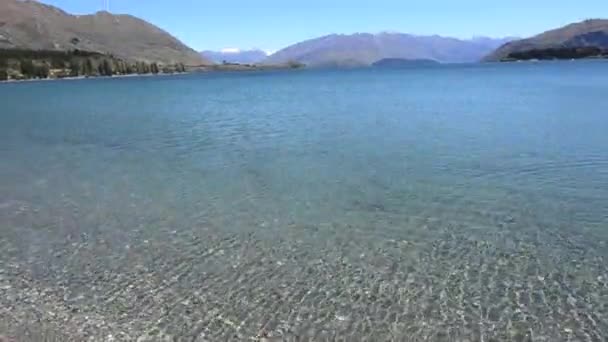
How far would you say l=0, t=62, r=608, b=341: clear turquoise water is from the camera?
10.7 meters

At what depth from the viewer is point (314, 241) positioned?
15.2 metres

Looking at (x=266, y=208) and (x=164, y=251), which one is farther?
(x=266, y=208)

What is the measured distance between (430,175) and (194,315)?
45.2ft

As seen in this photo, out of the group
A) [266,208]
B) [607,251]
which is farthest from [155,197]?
[607,251]

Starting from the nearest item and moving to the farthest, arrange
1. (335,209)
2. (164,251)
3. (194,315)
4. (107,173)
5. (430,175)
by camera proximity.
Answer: (194,315)
(164,251)
(335,209)
(430,175)
(107,173)

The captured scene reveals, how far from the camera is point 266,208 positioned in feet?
60.8

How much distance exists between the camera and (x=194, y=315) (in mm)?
10961

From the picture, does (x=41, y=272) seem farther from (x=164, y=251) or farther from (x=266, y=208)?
(x=266, y=208)

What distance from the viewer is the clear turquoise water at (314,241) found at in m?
10.7

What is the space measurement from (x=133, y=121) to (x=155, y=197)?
1326 inches

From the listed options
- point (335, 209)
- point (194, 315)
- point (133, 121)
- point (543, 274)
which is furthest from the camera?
point (133, 121)

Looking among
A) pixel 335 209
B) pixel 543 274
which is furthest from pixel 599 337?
pixel 335 209

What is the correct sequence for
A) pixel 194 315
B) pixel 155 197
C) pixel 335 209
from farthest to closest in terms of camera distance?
1. pixel 155 197
2. pixel 335 209
3. pixel 194 315

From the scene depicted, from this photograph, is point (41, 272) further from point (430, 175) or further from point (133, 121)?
point (133, 121)
